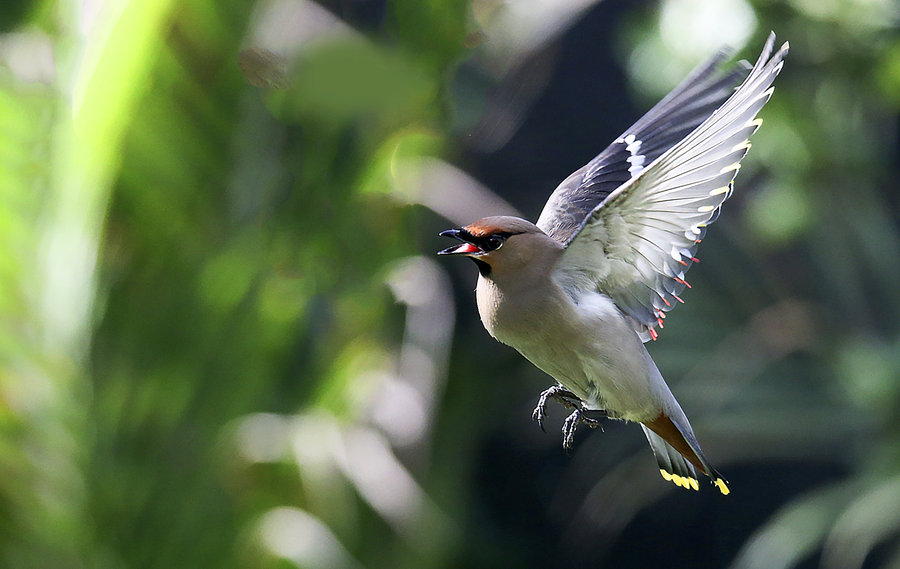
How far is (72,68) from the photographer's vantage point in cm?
168

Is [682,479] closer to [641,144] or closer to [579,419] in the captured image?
[579,419]

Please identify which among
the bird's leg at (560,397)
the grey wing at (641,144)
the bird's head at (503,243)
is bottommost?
the bird's leg at (560,397)

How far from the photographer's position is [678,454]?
1.08 metres

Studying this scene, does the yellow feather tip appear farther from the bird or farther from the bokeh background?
the bokeh background

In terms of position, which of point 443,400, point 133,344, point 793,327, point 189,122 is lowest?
point 793,327

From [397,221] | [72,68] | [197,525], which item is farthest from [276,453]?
[72,68]

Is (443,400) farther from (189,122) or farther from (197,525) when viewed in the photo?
(189,122)

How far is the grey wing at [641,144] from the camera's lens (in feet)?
2.95

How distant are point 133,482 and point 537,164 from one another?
1.47m

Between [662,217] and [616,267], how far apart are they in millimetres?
60

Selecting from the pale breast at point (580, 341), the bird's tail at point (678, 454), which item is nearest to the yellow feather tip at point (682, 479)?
the bird's tail at point (678, 454)

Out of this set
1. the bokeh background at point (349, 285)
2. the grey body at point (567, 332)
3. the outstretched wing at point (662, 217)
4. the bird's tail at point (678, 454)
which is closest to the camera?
the outstretched wing at point (662, 217)

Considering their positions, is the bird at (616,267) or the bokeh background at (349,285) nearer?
the bird at (616,267)

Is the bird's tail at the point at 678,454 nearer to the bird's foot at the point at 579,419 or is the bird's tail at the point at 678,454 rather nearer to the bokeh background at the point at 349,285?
the bird's foot at the point at 579,419
